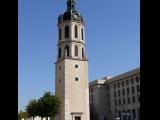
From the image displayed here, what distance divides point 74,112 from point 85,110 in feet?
7.60

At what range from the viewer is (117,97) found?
96250 millimetres

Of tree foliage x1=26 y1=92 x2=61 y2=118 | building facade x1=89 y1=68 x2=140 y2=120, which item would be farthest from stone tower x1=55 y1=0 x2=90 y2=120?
building facade x1=89 y1=68 x2=140 y2=120

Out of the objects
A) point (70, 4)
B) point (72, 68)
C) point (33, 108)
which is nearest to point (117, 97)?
point (72, 68)

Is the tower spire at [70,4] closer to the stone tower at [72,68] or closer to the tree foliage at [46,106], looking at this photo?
the stone tower at [72,68]

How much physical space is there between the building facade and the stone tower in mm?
19436

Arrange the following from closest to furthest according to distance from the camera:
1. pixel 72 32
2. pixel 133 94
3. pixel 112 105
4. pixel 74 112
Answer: pixel 74 112, pixel 72 32, pixel 133 94, pixel 112 105

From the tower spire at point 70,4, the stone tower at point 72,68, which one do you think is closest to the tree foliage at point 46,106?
the stone tower at point 72,68

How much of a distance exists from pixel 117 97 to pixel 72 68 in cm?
2993

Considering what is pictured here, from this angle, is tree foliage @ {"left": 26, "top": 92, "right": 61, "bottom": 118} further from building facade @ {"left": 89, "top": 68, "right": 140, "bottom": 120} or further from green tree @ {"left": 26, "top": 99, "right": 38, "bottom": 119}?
building facade @ {"left": 89, "top": 68, "right": 140, "bottom": 120}
